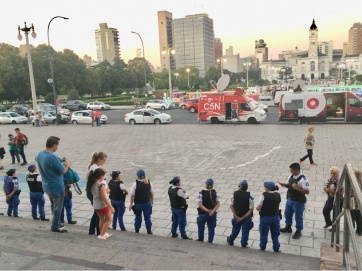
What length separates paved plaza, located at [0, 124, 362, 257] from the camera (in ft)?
23.1

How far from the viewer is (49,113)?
3238cm

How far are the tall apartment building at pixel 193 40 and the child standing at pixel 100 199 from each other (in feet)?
595

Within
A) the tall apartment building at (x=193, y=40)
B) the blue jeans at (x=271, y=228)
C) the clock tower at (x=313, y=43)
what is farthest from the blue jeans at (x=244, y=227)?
the clock tower at (x=313, y=43)

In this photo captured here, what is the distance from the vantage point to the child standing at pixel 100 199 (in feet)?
17.4

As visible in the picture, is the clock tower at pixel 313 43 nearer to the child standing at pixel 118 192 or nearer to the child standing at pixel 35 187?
the child standing at pixel 118 192

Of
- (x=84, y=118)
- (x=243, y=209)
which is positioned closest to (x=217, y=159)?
(x=243, y=209)

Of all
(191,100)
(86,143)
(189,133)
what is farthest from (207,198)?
(191,100)

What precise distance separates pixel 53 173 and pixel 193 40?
189 metres

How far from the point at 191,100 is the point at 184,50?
6200 inches

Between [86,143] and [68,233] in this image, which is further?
[86,143]

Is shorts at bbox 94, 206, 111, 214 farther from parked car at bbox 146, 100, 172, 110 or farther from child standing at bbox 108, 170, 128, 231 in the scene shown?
parked car at bbox 146, 100, 172, 110

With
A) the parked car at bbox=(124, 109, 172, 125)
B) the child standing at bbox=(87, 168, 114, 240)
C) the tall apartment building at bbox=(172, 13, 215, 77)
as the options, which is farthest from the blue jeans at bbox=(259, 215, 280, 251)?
the tall apartment building at bbox=(172, 13, 215, 77)

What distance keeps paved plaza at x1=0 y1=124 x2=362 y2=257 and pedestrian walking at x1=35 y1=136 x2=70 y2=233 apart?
92 centimetres

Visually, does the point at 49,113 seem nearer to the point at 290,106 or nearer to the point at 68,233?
the point at 290,106
